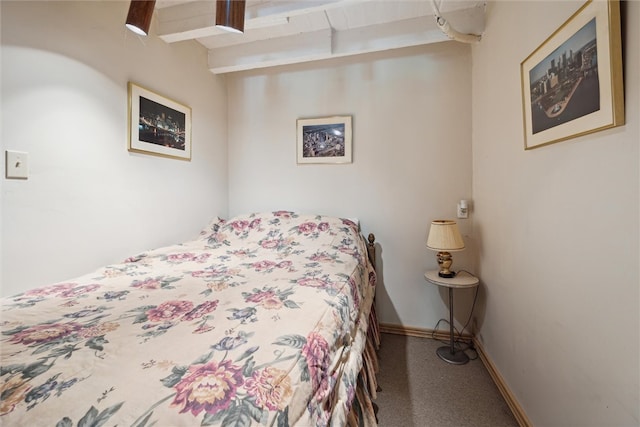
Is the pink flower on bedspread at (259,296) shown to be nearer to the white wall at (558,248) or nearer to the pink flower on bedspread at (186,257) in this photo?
the pink flower on bedspread at (186,257)

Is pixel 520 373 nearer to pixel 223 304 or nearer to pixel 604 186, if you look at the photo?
pixel 604 186

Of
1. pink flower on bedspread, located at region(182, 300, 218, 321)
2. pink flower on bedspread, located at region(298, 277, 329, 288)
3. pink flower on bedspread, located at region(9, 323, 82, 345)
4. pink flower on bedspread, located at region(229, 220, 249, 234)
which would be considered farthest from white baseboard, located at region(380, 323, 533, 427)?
pink flower on bedspread, located at region(9, 323, 82, 345)

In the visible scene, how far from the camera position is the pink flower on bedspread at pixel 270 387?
57cm

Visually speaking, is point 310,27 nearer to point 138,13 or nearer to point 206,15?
point 206,15

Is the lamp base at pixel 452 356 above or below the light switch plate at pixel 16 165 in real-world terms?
below

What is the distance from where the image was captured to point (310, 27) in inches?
84.4

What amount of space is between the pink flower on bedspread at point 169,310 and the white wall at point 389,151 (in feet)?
5.25

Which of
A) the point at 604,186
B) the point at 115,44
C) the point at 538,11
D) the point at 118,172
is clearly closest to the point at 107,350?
the point at 118,172

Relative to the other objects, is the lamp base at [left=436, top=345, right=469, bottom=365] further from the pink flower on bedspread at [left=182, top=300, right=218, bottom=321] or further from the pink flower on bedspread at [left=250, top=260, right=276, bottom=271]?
the pink flower on bedspread at [left=182, top=300, right=218, bottom=321]

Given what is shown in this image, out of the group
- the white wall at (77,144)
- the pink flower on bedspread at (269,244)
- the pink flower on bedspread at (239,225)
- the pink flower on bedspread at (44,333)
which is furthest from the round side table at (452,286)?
the white wall at (77,144)

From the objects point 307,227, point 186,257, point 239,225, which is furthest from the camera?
point 239,225

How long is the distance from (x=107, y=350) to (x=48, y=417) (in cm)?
21

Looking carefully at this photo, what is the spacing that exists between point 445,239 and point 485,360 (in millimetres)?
874

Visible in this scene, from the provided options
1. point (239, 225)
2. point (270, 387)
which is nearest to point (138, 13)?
point (239, 225)
